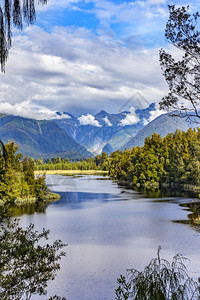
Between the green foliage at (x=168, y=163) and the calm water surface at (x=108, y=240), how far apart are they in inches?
Result: 875

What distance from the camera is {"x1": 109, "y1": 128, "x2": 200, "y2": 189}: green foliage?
206 ft

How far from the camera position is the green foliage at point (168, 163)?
62.8 m

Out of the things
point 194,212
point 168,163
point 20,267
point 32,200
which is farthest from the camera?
point 168,163

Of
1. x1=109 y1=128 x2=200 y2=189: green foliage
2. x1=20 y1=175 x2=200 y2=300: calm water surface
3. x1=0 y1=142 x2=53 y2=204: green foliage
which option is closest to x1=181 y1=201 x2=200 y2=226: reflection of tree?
x1=20 y1=175 x2=200 y2=300: calm water surface

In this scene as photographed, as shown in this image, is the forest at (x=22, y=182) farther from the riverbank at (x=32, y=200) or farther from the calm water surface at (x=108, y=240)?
the calm water surface at (x=108, y=240)

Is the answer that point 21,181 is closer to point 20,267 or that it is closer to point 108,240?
point 108,240

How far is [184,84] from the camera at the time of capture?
36.9ft

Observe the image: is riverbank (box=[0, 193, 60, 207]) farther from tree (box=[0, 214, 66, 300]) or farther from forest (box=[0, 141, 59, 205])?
tree (box=[0, 214, 66, 300])

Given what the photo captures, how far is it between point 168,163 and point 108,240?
51.9 m

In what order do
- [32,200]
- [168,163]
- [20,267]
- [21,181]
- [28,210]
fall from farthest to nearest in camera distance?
[168,163] → [32,200] → [21,181] → [28,210] → [20,267]

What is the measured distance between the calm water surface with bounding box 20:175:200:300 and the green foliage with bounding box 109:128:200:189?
72.9ft

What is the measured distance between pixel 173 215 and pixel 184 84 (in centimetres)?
2524

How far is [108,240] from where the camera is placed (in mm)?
24109

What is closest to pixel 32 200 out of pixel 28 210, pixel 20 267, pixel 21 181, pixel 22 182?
pixel 22 182
